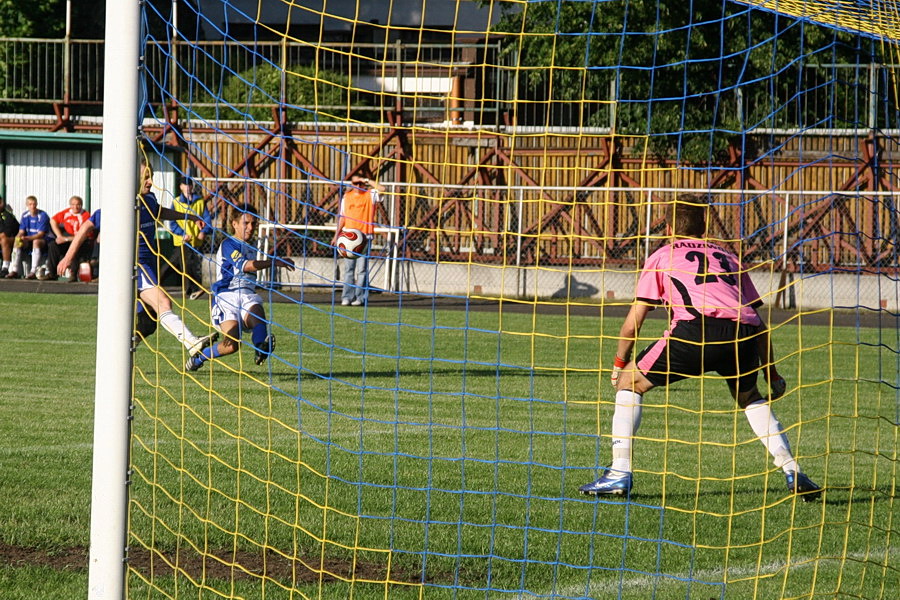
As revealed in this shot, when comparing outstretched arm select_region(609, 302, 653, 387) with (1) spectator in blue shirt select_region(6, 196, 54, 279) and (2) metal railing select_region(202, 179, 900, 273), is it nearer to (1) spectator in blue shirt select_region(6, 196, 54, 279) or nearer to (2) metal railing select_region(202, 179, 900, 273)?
(2) metal railing select_region(202, 179, 900, 273)

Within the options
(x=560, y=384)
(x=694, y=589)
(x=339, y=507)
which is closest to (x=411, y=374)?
(x=560, y=384)

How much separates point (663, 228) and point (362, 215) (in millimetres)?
7318

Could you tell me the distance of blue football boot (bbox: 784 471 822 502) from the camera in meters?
6.11

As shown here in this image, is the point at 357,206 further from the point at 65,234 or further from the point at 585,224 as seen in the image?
the point at 65,234

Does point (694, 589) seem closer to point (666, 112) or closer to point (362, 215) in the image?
point (362, 215)

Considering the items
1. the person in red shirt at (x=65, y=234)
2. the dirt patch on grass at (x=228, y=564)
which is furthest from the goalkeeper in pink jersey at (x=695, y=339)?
the person in red shirt at (x=65, y=234)

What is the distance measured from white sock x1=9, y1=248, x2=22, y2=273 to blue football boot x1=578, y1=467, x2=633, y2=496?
18034mm

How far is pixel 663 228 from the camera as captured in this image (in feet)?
75.7

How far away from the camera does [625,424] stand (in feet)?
20.7

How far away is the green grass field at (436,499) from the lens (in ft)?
15.1

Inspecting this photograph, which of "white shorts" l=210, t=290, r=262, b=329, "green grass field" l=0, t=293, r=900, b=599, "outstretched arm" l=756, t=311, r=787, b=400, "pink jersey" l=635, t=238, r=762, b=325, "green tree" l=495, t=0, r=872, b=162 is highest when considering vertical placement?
"green tree" l=495, t=0, r=872, b=162

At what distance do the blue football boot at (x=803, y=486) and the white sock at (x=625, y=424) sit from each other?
0.86 metres

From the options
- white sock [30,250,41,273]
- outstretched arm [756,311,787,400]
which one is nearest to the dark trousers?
white sock [30,250,41,273]

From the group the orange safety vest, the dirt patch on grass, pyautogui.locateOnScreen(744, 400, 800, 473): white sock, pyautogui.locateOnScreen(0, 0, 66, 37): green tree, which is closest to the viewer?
the dirt patch on grass
